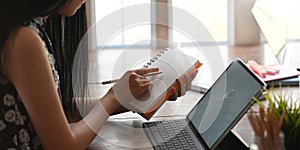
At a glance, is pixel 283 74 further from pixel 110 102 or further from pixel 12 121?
pixel 12 121

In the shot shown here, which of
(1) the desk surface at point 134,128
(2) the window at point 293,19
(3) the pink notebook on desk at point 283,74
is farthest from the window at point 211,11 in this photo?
(1) the desk surface at point 134,128

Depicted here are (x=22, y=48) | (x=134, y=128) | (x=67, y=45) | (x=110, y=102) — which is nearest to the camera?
(x=22, y=48)

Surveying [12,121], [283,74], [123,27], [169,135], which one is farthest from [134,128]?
[283,74]

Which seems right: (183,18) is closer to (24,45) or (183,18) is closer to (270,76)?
(270,76)

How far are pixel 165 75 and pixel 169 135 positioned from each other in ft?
0.51

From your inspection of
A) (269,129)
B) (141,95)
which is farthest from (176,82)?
(269,129)

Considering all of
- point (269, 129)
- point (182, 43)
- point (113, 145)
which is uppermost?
point (182, 43)

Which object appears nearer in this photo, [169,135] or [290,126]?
[290,126]

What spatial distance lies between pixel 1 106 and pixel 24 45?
6.2 inches

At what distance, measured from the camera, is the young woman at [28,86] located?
3.98 feet

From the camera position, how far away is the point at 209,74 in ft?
5.98

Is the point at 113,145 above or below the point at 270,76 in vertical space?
below

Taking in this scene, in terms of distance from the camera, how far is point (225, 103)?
1.38m

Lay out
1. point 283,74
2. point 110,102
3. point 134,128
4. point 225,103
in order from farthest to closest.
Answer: point 283,74 < point 134,128 < point 110,102 < point 225,103
